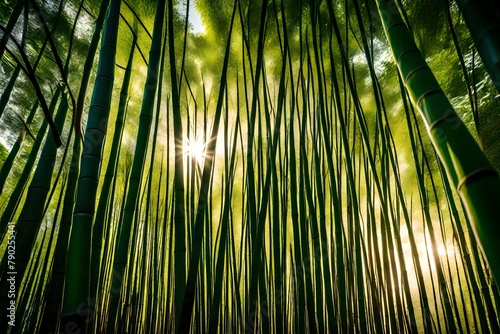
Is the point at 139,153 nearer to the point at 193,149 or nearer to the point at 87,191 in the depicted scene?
the point at 87,191

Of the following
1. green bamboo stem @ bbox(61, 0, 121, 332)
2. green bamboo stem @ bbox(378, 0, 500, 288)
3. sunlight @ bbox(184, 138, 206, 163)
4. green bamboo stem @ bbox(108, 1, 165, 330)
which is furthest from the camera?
sunlight @ bbox(184, 138, 206, 163)

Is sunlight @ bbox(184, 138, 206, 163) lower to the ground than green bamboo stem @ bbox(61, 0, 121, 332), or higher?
higher

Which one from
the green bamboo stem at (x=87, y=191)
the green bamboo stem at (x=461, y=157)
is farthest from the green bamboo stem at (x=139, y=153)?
the green bamboo stem at (x=461, y=157)

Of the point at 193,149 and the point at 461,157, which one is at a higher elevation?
the point at 193,149

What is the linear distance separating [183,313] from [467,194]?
34 centimetres

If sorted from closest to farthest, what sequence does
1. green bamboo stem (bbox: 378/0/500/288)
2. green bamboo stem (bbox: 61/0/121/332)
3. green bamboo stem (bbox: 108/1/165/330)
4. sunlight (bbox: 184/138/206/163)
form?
1. green bamboo stem (bbox: 378/0/500/288)
2. green bamboo stem (bbox: 61/0/121/332)
3. green bamboo stem (bbox: 108/1/165/330)
4. sunlight (bbox: 184/138/206/163)

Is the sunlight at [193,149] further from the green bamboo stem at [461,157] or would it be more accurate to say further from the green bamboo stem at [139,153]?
the green bamboo stem at [461,157]

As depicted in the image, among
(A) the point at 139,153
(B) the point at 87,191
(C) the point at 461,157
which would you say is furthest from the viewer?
(A) the point at 139,153

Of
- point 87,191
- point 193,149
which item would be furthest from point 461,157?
point 193,149

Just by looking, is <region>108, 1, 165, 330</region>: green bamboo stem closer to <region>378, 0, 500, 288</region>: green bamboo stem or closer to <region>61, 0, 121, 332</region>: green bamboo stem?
<region>61, 0, 121, 332</region>: green bamboo stem

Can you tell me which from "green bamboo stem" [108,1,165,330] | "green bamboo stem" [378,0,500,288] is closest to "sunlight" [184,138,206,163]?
"green bamboo stem" [108,1,165,330]

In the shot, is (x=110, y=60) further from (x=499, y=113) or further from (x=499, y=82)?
(x=499, y=113)

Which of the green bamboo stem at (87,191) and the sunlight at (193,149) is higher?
the sunlight at (193,149)

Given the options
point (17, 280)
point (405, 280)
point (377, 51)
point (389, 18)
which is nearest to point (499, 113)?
point (377, 51)
